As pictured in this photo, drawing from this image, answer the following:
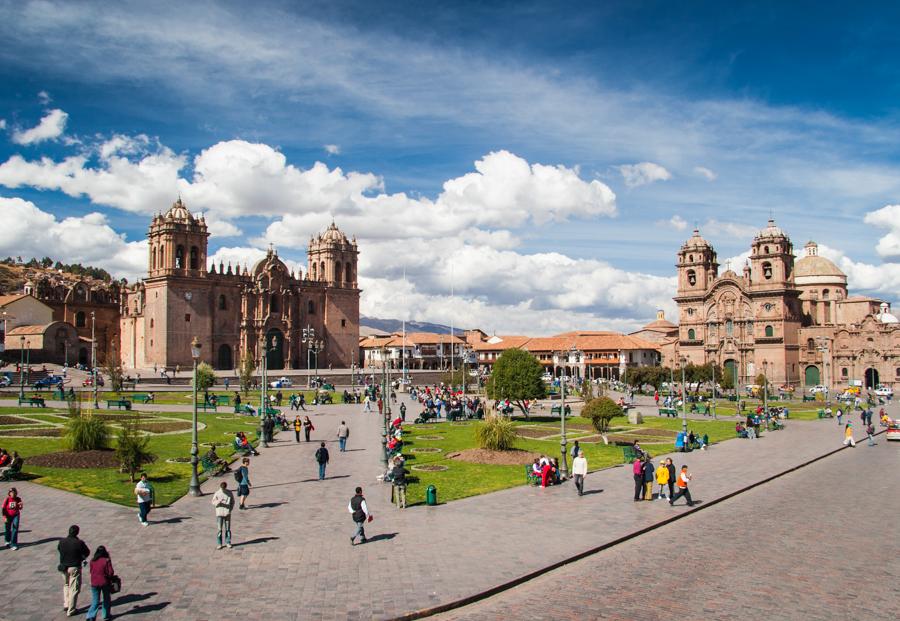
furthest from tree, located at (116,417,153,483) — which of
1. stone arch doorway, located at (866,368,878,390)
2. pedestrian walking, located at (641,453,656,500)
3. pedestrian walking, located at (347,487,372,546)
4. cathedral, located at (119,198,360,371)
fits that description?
stone arch doorway, located at (866,368,878,390)

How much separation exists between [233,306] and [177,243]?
888cm

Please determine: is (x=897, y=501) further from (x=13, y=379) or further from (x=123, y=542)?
(x=13, y=379)

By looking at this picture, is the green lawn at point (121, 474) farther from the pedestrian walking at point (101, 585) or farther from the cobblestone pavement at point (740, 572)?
the cobblestone pavement at point (740, 572)

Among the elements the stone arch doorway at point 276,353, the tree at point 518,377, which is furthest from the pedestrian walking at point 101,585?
the stone arch doorway at point 276,353

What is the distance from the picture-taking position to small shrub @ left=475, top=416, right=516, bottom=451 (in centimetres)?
2506

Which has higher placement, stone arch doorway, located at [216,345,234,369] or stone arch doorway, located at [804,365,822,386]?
stone arch doorway, located at [216,345,234,369]

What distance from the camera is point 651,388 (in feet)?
231

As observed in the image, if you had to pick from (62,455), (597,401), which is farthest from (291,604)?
(597,401)

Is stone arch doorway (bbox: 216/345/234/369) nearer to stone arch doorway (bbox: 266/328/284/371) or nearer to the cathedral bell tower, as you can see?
stone arch doorway (bbox: 266/328/284/371)

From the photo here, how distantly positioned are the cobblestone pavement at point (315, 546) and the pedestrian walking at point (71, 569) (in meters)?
0.24

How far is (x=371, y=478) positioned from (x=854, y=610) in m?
13.4

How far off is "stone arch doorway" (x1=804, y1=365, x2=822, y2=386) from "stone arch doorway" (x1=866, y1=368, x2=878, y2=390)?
15.3 feet

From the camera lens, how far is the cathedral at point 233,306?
237 feet

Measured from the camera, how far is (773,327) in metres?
81.7
